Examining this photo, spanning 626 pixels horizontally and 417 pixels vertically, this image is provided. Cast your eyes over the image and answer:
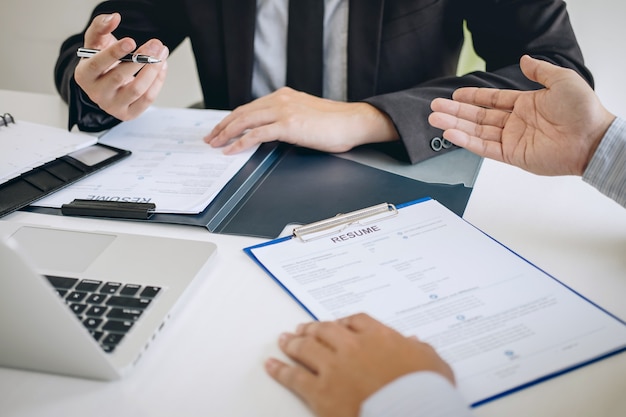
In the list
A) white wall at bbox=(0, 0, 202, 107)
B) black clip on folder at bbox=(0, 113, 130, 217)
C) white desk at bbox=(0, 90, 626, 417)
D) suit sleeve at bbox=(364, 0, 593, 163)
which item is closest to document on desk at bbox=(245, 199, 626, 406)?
white desk at bbox=(0, 90, 626, 417)

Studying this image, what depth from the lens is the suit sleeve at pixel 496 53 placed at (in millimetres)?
961

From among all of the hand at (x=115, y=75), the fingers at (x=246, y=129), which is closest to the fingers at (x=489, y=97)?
the fingers at (x=246, y=129)

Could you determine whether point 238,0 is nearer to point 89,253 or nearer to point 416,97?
point 416,97

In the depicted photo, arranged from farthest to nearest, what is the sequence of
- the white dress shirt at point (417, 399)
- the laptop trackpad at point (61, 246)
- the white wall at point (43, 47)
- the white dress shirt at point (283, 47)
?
the white wall at point (43, 47) < the white dress shirt at point (283, 47) < the laptop trackpad at point (61, 246) < the white dress shirt at point (417, 399)

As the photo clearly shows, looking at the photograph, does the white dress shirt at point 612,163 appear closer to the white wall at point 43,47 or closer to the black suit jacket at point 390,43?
the black suit jacket at point 390,43

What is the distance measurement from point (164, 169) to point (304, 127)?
0.77ft

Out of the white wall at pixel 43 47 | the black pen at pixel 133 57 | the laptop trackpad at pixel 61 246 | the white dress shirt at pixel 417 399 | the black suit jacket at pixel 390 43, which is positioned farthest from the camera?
the white wall at pixel 43 47

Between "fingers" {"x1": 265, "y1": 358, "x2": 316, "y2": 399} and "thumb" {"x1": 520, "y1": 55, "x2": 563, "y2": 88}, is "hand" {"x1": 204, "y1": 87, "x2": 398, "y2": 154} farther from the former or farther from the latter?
"fingers" {"x1": 265, "y1": 358, "x2": 316, "y2": 399}

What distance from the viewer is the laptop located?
0.48m

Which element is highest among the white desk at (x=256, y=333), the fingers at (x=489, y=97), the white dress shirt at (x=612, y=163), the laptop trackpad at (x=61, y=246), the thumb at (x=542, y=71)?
the thumb at (x=542, y=71)

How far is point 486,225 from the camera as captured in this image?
772 mm

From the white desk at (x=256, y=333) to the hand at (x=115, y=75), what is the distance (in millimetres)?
282

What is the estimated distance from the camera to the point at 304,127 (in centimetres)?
96

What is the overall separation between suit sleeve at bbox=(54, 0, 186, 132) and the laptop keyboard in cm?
53
